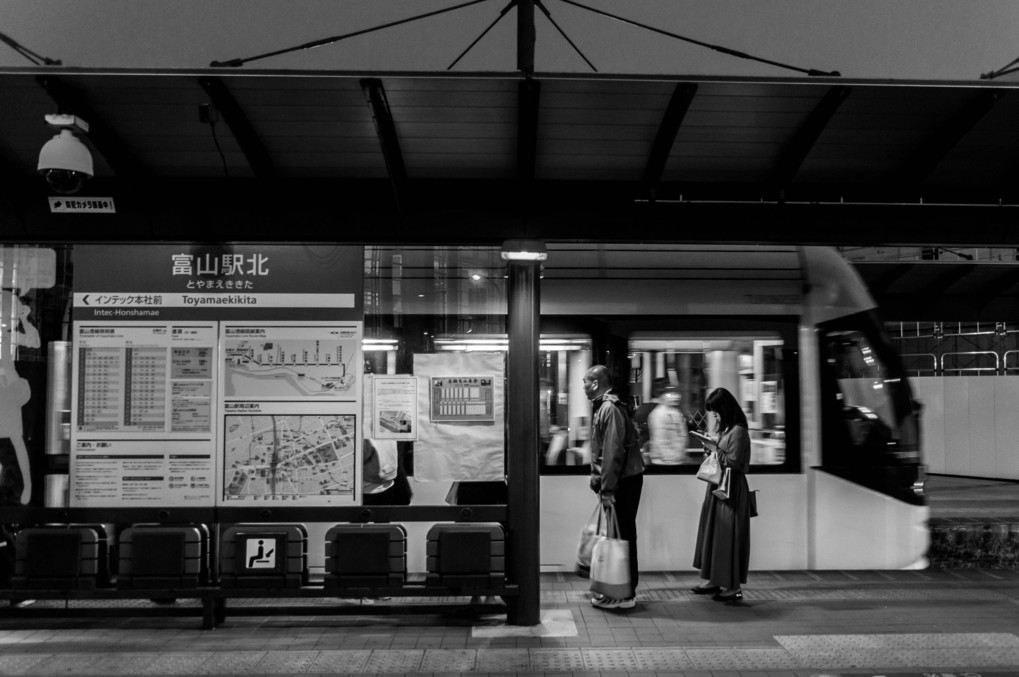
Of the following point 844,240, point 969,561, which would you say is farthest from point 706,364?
point 969,561

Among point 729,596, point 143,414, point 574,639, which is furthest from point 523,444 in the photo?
point 143,414

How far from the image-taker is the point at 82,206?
5.52 metres

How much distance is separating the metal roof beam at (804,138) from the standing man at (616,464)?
1.89 m

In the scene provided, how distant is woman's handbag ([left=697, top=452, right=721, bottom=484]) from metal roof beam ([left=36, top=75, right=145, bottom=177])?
466 cm

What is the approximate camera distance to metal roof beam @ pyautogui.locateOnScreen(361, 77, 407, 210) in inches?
182

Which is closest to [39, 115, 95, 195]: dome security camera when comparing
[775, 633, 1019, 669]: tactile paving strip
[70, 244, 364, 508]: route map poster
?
[70, 244, 364, 508]: route map poster

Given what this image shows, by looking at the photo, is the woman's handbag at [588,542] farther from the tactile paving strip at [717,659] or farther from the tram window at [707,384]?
the tactile paving strip at [717,659]

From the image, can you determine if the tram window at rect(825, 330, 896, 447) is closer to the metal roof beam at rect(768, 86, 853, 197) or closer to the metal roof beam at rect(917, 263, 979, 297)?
the metal roof beam at rect(768, 86, 853, 197)

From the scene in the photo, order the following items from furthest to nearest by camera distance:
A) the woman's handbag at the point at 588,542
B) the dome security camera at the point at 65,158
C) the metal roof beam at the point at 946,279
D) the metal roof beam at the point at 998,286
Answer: the metal roof beam at the point at 998,286, the metal roof beam at the point at 946,279, the woman's handbag at the point at 588,542, the dome security camera at the point at 65,158

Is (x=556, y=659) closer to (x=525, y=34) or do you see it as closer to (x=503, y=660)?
(x=503, y=660)

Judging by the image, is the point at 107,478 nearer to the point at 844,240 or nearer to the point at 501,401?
the point at 501,401

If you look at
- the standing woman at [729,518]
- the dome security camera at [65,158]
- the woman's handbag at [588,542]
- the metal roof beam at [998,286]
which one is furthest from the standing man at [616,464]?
the metal roof beam at [998,286]

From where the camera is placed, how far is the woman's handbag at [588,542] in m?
6.19

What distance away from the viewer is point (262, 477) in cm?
562
